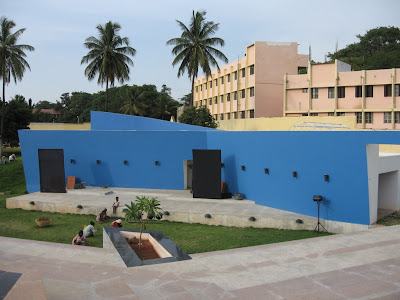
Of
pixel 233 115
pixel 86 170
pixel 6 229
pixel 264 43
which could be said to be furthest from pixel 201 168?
pixel 233 115

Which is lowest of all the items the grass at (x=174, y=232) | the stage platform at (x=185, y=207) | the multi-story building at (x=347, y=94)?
the grass at (x=174, y=232)

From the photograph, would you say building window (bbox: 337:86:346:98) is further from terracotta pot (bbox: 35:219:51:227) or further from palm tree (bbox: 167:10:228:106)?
terracotta pot (bbox: 35:219:51:227)

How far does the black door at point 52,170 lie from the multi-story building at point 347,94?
2043 centimetres

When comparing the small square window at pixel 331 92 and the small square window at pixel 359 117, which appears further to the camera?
the small square window at pixel 331 92

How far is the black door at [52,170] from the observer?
19.7 meters

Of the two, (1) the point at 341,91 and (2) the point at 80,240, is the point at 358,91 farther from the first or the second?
(2) the point at 80,240

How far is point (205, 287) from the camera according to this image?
6992mm

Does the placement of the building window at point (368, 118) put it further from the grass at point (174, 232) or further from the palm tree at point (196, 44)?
the grass at point (174, 232)

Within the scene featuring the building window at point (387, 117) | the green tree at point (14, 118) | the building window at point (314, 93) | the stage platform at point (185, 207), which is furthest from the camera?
the green tree at point (14, 118)

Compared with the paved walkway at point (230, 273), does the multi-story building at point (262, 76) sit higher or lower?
higher

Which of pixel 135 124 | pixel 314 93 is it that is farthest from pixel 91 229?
pixel 314 93

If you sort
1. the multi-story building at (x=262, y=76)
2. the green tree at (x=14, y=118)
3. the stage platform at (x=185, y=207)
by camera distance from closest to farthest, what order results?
1. the stage platform at (x=185, y=207)
2. the multi-story building at (x=262, y=76)
3. the green tree at (x=14, y=118)

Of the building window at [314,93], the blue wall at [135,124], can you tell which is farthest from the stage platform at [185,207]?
the building window at [314,93]

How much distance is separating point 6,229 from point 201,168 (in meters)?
8.43
